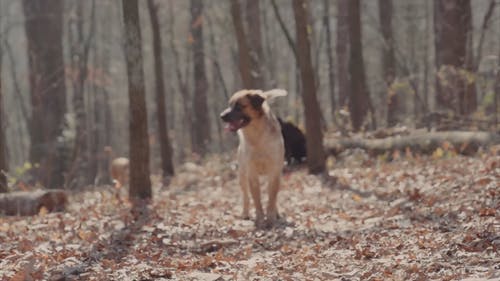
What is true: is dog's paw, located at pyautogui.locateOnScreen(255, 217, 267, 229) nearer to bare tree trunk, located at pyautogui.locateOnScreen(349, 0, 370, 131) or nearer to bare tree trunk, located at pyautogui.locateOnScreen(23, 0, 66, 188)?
bare tree trunk, located at pyautogui.locateOnScreen(349, 0, 370, 131)

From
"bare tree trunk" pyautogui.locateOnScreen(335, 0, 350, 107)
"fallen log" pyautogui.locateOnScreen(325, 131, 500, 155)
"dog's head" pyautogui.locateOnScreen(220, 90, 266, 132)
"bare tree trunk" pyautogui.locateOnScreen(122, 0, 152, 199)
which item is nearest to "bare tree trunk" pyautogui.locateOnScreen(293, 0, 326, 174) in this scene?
"fallen log" pyautogui.locateOnScreen(325, 131, 500, 155)

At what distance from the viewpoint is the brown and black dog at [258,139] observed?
361 inches

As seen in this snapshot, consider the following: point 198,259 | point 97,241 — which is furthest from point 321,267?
point 97,241

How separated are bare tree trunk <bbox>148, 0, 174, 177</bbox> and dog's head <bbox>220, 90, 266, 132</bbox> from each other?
6.88 m

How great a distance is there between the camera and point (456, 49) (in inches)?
643

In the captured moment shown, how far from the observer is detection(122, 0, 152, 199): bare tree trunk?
9977 millimetres

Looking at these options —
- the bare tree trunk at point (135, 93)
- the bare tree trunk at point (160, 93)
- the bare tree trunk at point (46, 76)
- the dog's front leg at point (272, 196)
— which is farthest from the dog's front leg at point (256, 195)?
the bare tree trunk at point (46, 76)

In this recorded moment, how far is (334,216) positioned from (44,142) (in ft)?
38.7

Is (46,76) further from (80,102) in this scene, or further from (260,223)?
(260,223)

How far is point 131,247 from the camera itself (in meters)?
7.26

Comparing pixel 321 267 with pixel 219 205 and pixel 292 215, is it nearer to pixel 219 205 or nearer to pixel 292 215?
pixel 292 215

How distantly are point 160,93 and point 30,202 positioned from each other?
636 cm

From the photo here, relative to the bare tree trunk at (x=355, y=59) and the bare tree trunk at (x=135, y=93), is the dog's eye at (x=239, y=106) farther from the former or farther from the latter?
the bare tree trunk at (x=355, y=59)

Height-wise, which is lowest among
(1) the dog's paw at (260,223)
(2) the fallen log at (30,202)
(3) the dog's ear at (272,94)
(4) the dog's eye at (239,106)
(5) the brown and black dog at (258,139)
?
(1) the dog's paw at (260,223)
